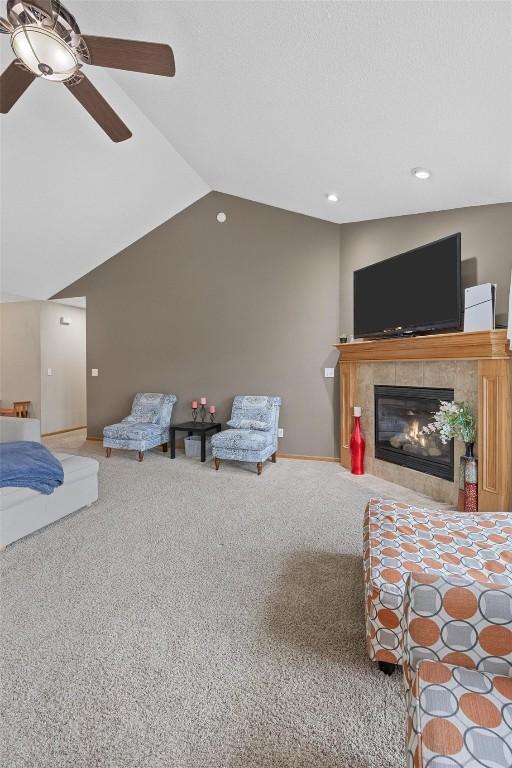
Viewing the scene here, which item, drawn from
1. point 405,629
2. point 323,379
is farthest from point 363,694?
point 323,379

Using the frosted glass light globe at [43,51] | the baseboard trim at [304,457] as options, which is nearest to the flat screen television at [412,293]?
the baseboard trim at [304,457]

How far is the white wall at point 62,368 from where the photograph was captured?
6.35 meters

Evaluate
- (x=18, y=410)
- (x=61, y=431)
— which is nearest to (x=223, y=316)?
(x=18, y=410)

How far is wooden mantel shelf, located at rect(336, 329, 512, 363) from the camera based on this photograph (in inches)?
110

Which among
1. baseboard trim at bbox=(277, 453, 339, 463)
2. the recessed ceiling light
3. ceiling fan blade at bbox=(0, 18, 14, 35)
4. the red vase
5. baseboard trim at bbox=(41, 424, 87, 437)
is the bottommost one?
baseboard trim at bbox=(277, 453, 339, 463)

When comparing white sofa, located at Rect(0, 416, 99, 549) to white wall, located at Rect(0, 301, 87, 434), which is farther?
white wall, located at Rect(0, 301, 87, 434)

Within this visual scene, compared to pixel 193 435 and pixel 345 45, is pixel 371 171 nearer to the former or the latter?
pixel 345 45

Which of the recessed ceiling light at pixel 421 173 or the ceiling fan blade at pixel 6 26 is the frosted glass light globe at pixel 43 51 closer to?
the ceiling fan blade at pixel 6 26

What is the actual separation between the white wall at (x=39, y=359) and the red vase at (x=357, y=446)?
16.6ft

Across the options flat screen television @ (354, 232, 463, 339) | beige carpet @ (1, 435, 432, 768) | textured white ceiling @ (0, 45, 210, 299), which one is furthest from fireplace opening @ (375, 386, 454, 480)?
textured white ceiling @ (0, 45, 210, 299)

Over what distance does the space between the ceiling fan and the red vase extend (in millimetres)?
3314

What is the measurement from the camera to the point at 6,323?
21.3 feet

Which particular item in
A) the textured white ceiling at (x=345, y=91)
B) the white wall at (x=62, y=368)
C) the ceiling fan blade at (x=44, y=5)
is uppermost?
the textured white ceiling at (x=345, y=91)

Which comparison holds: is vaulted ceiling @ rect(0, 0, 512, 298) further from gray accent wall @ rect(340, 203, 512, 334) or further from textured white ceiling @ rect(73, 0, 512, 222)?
gray accent wall @ rect(340, 203, 512, 334)
